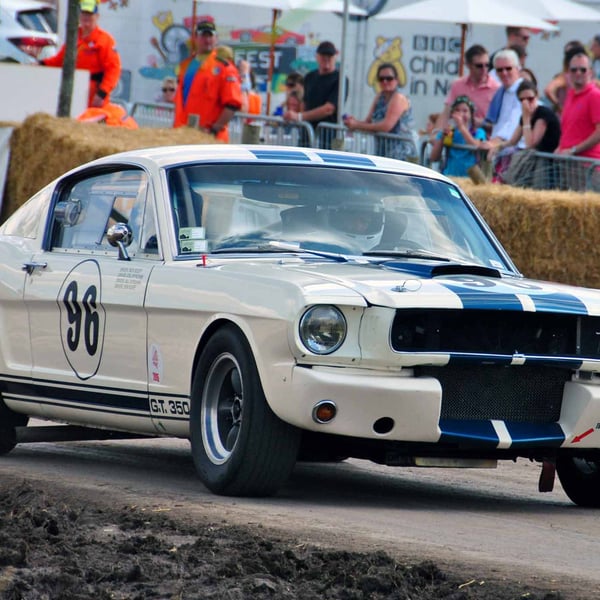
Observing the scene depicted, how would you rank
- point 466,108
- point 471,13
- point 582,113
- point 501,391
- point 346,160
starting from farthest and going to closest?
point 471,13
point 466,108
point 582,113
point 346,160
point 501,391

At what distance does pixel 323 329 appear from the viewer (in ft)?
19.9

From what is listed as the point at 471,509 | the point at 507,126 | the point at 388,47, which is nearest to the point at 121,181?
the point at 471,509

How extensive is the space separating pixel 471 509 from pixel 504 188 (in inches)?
282

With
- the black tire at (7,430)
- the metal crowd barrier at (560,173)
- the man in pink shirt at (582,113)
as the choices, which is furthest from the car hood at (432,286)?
the metal crowd barrier at (560,173)

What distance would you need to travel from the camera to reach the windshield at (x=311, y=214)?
7.13 metres

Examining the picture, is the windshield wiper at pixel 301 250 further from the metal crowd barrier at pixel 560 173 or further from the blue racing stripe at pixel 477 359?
the metal crowd barrier at pixel 560 173

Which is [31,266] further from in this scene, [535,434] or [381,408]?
[535,434]

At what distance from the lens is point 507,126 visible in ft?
49.8

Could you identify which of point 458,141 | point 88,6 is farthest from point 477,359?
point 88,6

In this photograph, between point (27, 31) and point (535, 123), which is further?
point (27, 31)

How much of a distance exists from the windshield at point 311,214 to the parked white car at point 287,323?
0.03 feet

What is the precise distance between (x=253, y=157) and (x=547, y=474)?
2.06 metres

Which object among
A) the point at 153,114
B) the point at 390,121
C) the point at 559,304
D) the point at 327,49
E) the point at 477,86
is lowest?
the point at 559,304

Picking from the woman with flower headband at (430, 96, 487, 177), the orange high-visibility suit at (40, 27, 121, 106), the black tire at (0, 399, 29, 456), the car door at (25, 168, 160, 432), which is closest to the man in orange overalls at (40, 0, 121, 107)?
the orange high-visibility suit at (40, 27, 121, 106)
